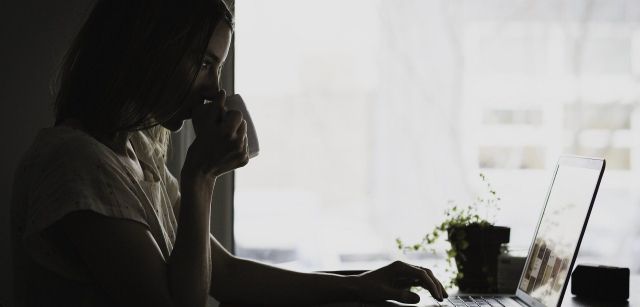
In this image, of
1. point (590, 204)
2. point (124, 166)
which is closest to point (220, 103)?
point (124, 166)

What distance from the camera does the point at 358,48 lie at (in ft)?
7.11

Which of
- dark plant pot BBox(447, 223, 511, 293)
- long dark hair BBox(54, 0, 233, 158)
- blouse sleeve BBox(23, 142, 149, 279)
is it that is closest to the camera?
blouse sleeve BBox(23, 142, 149, 279)

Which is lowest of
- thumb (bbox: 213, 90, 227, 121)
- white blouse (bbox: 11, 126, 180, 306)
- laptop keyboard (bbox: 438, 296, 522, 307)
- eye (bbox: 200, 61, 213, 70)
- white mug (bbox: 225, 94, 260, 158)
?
laptop keyboard (bbox: 438, 296, 522, 307)

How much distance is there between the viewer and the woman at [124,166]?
1.02 m

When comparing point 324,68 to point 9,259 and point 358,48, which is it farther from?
point 9,259

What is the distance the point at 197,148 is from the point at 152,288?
22 centimetres

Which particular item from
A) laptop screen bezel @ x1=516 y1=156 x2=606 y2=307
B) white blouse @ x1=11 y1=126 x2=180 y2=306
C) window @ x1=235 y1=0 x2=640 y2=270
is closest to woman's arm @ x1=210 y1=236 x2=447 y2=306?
laptop screen bezel @ x1=516 y1=156 x2=606 y2=307

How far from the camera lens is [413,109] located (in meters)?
2.17

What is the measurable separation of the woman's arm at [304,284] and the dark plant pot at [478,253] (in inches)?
7.7

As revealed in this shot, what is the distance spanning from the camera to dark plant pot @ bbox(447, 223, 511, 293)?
1575 millimetres

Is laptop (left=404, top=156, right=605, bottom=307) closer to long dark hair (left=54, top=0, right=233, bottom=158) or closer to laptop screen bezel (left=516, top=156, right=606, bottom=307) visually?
laptop screen bezel (left=516, top=156, right=606, bottom=307)

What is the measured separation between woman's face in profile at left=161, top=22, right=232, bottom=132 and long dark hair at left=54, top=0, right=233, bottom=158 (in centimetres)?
2

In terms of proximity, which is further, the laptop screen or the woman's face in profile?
the laptop screen

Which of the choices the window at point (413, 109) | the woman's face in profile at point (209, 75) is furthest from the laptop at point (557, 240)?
the window at point (413, 109)
